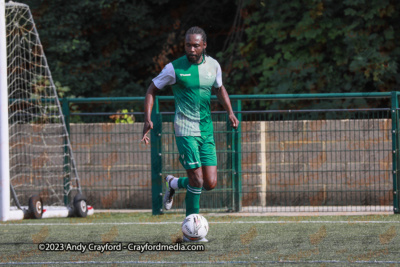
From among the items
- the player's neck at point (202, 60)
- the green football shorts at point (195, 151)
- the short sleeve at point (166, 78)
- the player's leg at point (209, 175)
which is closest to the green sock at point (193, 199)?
the player's leg at point (209, 175)

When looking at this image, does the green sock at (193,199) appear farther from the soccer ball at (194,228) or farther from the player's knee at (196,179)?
the soccer ball at (194,228)

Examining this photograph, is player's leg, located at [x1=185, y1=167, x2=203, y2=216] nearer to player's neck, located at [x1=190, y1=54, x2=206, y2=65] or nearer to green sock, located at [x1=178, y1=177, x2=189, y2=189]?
green sock, located at [x1=178, y1=177, x2=189, y2=189]

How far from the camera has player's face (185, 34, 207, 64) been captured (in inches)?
294

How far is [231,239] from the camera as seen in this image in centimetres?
782

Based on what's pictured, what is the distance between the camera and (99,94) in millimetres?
18859

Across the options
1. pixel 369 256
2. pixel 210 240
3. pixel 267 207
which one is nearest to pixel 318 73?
pixel 267 207

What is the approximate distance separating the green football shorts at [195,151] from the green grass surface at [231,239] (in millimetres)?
817

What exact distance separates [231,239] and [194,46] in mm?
2044

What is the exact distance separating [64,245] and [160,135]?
3977 millimetres

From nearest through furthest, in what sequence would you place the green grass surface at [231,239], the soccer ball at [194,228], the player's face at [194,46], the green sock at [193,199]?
the green grass surface at [231,239] → the soccer ball at [194,228] → the player's face at [194,46] → the green sock at [193,199]

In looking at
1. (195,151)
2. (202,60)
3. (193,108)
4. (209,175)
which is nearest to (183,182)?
(209,175)

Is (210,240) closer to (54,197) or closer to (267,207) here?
(267,207)

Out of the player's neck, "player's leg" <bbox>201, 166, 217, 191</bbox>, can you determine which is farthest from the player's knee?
the player's neck

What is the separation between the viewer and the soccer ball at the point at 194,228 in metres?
7.30
